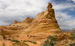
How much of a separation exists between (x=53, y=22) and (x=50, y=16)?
3.20 meters

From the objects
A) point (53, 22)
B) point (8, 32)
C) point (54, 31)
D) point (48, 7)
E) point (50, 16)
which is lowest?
point (8, 32)

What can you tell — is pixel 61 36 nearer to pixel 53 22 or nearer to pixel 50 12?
pixel 53 22

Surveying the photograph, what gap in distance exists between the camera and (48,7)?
122 feet

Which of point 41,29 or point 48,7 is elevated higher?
point 48,7

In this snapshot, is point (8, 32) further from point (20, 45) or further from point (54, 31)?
point (20, 45)

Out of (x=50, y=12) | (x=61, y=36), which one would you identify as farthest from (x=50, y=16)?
(x=61, y=36)

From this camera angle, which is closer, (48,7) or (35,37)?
(35,37)

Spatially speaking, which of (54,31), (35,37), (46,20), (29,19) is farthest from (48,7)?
(29,19)

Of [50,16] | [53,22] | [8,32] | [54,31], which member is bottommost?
[8,32]

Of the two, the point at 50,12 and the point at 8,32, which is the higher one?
the point at 50,12

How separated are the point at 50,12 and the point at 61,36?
14142 mm

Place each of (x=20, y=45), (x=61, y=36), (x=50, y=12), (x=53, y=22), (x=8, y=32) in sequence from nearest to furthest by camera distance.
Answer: (x=20, y=45), (x=61, y=36), (x=53, y=22), (x=50, y=12), (x=8, y=32)

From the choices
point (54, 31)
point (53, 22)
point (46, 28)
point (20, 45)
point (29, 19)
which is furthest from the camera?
point (29, 19)

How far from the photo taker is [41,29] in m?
31.2
